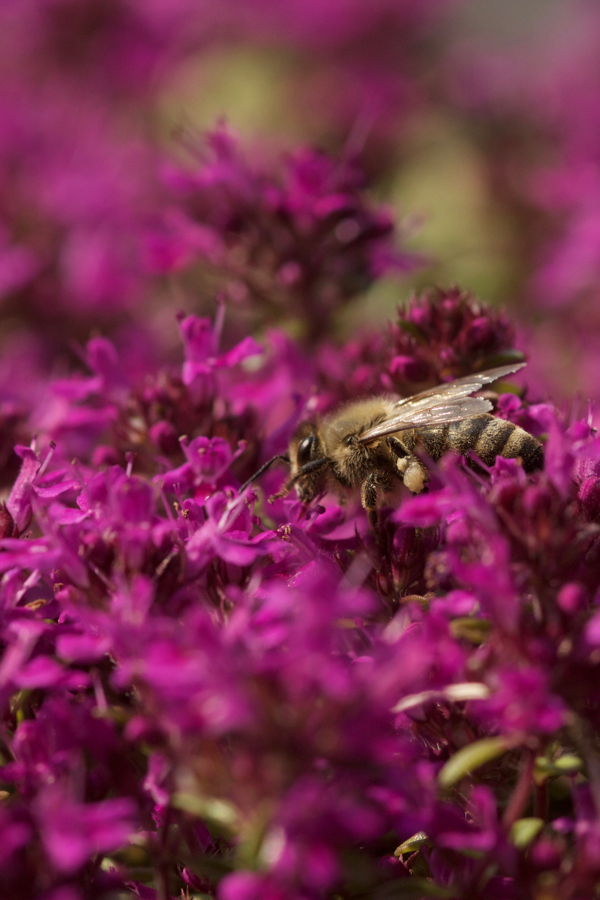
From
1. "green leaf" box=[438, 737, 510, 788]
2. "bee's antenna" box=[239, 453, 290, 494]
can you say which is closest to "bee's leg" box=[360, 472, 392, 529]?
"bee's antenna" box=[239, 453, 290, 494]

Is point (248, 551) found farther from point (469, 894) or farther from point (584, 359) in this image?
point (584, 359)

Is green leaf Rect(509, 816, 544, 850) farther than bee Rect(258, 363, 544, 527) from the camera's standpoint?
No

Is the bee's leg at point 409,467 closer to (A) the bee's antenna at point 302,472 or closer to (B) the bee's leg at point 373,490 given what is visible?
(B) the bee's leg at point 373,490

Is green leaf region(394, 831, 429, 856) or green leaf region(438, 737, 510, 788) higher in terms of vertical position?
green leaf region(438, 737, 510, 788)

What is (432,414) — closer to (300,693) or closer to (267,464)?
(267,464)

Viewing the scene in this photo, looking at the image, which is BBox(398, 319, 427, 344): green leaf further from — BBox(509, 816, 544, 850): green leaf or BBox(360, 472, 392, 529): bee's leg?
BBox(509, 816, 544, 850): green leaf

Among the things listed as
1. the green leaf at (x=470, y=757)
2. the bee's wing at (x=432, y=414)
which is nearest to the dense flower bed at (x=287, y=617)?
the green leaf at (x=470, y=757)

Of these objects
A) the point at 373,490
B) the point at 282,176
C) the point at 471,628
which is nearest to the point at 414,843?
the point at 471,628
